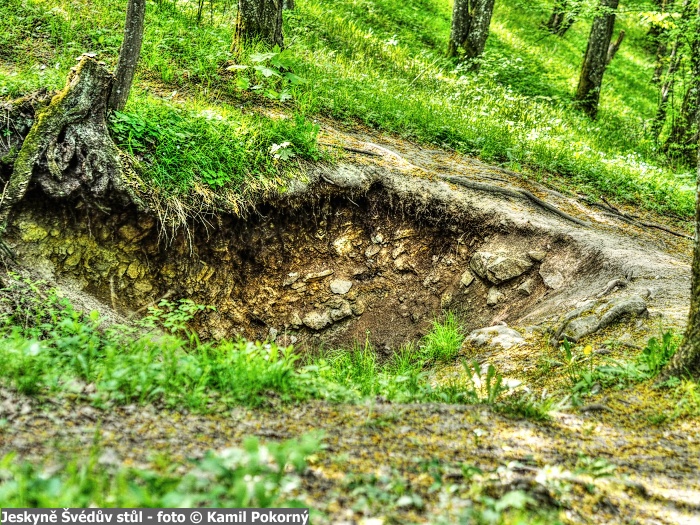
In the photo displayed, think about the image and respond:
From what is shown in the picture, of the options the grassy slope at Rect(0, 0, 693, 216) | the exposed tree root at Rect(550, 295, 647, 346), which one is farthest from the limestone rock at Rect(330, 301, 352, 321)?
the exposed tree root at Rect(550, 295, 647, 346)

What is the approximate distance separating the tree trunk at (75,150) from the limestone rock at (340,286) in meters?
2.58

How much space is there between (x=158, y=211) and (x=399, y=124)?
4624 millimetres

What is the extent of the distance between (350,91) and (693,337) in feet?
21.6

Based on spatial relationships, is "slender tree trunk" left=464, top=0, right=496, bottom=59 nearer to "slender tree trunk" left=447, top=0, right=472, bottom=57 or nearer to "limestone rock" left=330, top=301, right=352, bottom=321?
"slender tree trunk" left=447, top=0, right=472, bottom=57

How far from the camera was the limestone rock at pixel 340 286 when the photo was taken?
626 cm

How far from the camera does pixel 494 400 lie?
3273mm

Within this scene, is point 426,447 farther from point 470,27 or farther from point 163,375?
point 470,27

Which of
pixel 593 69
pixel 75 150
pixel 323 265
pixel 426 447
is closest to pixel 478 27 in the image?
pixel 593 69

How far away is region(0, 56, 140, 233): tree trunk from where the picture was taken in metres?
4.23

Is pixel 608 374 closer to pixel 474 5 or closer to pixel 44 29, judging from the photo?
pixel 44 29

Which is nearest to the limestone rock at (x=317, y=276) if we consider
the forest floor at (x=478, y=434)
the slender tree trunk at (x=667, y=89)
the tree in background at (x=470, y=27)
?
the forest floor at (x=478, y=434)

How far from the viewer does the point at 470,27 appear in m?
11.9

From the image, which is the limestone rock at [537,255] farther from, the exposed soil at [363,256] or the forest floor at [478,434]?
the forest floor at [478,434]

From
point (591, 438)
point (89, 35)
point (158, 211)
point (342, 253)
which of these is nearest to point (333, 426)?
point (591, 438)
